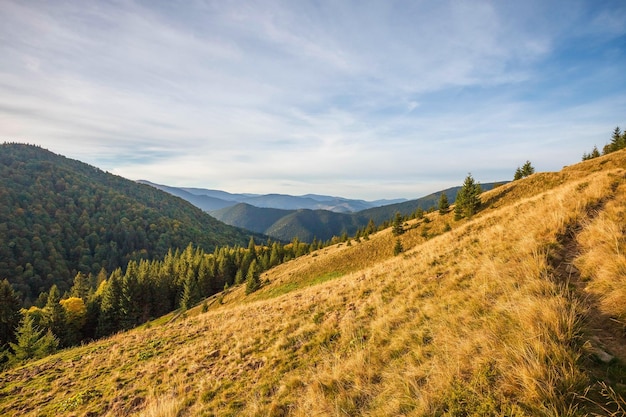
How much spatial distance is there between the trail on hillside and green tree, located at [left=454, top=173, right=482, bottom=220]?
117ft

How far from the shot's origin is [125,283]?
5800cm

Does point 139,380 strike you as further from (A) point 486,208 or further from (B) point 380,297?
(A) point 486,208

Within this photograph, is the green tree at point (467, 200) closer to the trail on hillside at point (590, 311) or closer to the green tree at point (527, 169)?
the green tree at point (527, 169)

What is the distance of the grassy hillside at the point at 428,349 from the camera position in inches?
147

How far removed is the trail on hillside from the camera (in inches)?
155

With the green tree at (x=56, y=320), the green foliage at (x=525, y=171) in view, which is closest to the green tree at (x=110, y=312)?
the green tree at (x=56, y=320)

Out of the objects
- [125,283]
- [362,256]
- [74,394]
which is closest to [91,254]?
[125,283]

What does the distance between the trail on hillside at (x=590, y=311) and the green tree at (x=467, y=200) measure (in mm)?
35601

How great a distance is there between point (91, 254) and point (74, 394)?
658 ft

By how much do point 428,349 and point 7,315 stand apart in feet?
219

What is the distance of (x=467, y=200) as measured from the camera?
41125mm

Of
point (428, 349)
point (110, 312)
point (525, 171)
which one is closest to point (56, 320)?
point (110, 312)

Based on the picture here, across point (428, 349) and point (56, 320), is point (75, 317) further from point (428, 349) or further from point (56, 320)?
point (428, 349)

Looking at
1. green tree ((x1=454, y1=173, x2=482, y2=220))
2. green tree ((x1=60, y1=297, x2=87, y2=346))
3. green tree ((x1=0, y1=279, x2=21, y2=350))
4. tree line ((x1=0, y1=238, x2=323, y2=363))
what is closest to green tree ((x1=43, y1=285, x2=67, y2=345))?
tree line ((x1=0, y1=238, x2=323, y2=363))
